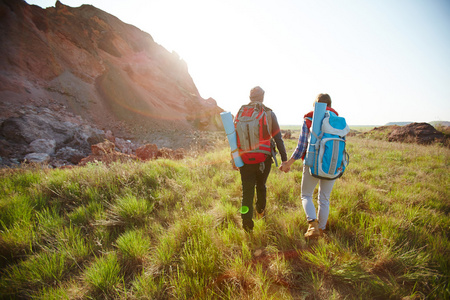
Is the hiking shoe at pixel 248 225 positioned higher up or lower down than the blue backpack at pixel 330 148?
lower down

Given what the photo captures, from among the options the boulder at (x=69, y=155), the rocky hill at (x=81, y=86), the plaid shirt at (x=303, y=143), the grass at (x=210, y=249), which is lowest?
the grass at (x=210, y=249)

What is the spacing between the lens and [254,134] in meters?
2.27

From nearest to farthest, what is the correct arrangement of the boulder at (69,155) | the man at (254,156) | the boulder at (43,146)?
the man at (254,156)
the boulder at (43,146)
the boulder at (69,155)

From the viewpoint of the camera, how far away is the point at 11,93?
11391 mm

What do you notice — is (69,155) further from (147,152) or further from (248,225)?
(248,225)

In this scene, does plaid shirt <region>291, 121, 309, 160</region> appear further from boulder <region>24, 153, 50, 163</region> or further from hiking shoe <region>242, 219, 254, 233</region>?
boulder <region>24, 153, 50, 163</region>

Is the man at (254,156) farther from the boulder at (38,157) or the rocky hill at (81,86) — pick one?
the rocky hill at (81,86)

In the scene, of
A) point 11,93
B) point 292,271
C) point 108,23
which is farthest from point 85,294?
point 108,23

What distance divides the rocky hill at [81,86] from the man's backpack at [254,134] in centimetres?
1171

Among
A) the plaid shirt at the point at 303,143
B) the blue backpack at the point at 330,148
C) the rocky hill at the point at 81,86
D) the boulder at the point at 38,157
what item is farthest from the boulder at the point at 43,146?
the blue backpack at the point at 330,148

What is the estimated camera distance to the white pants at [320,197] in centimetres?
219

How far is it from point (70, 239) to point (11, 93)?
16457mm

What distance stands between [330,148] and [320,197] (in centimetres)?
72

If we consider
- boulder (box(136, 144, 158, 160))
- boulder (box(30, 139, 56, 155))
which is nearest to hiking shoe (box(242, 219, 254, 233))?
boulder (box(136, 144, 158, 160))
